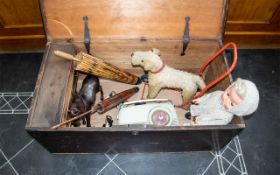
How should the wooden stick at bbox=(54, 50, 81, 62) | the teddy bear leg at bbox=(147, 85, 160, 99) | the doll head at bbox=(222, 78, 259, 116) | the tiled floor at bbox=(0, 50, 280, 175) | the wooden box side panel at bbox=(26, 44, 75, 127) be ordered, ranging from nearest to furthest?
the doll head at bbox=(222, 78, 259, 116)
the wooden box side panel at bbox=(26, 44, 75, 127)
the wooden stick at bbox=(54, 50, 81, 62)
the teddy bear leg at bbox=(147, 85, 160, 99)
the tiled floor at bbox=(0, 50, 280, 175)

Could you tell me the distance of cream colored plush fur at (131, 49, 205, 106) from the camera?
5.26 feet

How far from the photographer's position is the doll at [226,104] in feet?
4.26

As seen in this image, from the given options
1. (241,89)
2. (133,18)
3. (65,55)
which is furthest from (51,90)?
(241,89)

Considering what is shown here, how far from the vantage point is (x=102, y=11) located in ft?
5.35

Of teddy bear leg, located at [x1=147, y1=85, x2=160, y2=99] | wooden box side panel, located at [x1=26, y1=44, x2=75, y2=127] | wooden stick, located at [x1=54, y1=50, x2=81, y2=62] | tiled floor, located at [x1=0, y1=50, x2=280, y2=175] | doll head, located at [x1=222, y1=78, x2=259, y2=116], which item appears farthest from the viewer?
tiled floor, located at [x1=0, y1=50, x2=280, y2=175]

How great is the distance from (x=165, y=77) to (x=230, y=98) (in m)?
0.41

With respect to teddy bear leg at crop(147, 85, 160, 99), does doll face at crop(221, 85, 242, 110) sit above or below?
below

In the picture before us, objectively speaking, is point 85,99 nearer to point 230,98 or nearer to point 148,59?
point 148,59

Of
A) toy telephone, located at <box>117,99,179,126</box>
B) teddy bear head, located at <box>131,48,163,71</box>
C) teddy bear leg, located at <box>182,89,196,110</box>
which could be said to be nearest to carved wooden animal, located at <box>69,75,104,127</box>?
toy telephone, located at <box>117,99,179,126</box>

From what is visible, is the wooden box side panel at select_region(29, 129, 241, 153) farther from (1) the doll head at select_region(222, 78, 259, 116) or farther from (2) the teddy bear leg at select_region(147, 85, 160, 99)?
(2) the teddy bear leg at select_region(147, 85, 160, 99)

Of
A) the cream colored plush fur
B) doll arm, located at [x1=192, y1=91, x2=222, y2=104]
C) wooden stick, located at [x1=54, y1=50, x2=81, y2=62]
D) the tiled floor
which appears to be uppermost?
wooden stick, located at [x1=54, y1=50, x2=81, y2=62]

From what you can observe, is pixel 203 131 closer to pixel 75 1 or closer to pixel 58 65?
pixel 58 65

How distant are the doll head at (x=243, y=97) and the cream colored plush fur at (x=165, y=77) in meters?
0.33

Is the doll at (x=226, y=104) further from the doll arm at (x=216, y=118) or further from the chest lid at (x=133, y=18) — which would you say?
the chest lid at (x=133, y=18)
